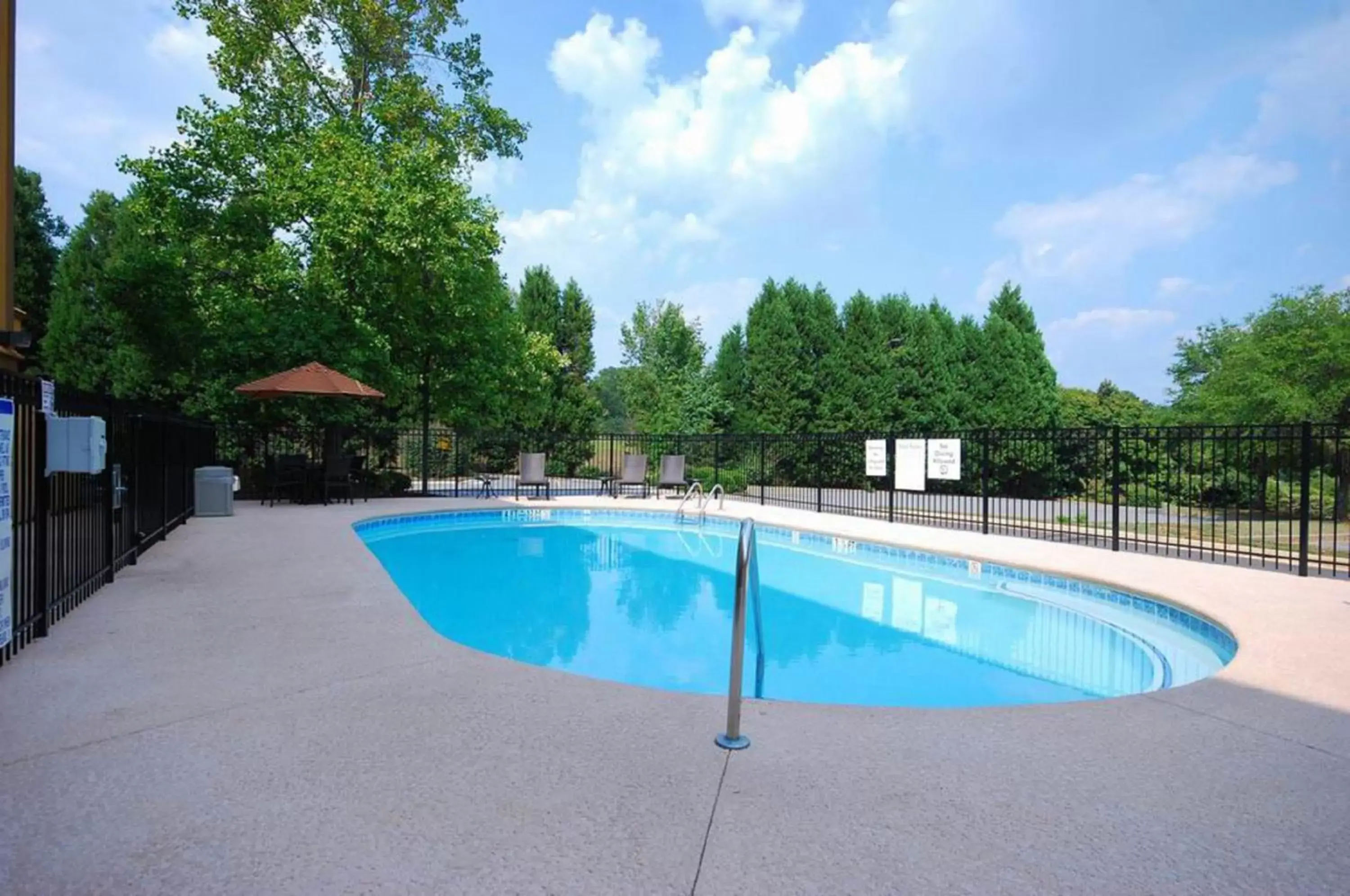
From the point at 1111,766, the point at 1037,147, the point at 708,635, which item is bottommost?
the point at 708,635

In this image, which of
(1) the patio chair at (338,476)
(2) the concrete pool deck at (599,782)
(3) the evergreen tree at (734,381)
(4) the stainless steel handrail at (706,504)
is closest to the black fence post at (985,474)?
(4) the stainless steel handrail at (706,504)

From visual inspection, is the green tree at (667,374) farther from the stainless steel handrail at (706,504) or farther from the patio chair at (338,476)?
the patio chair at (338,476)

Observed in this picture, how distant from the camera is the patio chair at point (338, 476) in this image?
1441cm

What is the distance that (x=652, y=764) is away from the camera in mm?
2822

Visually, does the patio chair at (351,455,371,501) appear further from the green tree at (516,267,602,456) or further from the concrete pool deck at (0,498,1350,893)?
the concrete pool deck at (0,498,1350,893)

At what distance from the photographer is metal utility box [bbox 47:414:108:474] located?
443 centimetres

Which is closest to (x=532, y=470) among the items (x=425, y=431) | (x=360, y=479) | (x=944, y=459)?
(x=425, y=431)

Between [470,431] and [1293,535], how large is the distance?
17140mm

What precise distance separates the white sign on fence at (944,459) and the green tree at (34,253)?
924 inches

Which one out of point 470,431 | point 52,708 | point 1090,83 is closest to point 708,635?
point 52,708

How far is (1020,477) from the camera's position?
71.4ft

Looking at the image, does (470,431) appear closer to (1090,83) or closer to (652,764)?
(1090,83)

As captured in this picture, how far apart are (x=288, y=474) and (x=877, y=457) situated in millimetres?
11252

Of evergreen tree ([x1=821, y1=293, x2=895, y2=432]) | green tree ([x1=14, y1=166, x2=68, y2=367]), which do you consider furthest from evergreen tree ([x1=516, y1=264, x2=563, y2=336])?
green tree ([x1=14, y1=166, x2=68, y2=367])
